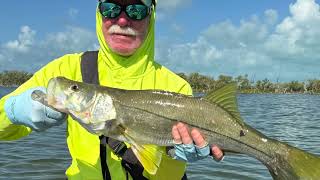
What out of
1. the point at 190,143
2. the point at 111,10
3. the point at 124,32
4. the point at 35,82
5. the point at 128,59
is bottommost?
the point at 190,143

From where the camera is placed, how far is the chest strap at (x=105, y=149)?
4574 millimetres

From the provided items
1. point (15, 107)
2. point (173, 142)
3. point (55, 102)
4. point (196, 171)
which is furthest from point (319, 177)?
point (196, 171)

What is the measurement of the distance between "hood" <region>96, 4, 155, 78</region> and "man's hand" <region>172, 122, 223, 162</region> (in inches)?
41.8

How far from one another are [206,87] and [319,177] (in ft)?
479

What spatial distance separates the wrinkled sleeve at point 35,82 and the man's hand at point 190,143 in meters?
1.29


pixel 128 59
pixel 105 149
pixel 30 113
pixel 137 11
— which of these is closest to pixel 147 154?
pixel 105 149

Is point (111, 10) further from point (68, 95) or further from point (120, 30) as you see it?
point (68, 95)

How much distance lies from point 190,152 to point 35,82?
1562 millimetres

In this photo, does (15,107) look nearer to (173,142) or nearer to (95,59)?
(95,59)

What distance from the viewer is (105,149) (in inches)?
181

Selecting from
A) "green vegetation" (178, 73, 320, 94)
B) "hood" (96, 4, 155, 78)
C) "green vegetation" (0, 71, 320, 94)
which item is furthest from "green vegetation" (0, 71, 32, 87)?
"hood" (96, 4, 155, 78)

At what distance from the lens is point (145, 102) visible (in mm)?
4234

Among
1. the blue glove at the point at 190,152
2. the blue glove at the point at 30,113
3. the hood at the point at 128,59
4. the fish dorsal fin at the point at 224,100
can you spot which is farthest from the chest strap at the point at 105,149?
the fish dorsal fin at the point at 224,100

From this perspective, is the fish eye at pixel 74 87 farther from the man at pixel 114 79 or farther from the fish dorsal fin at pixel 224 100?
the fish dorsal fin at pixel 224 100
